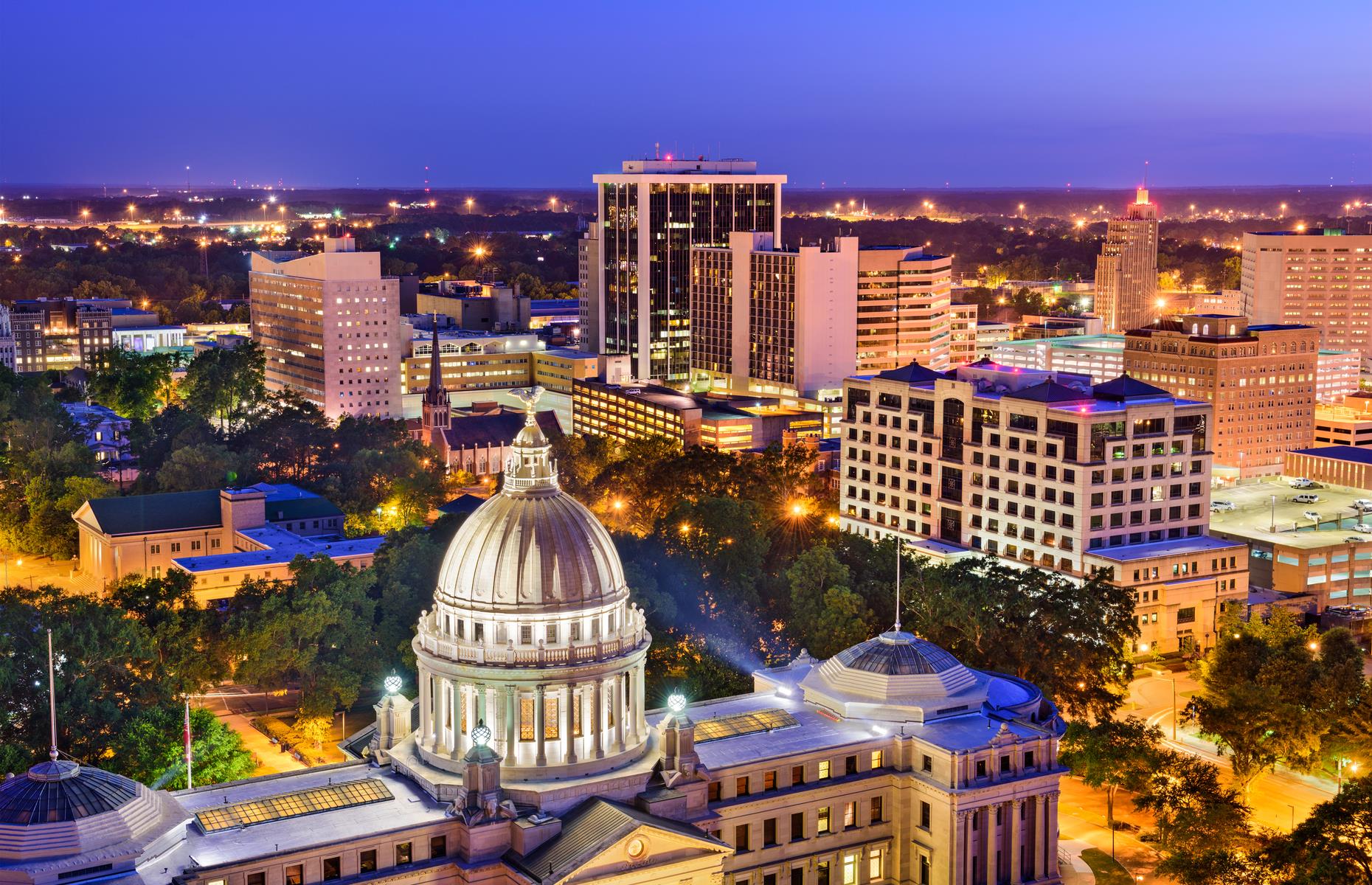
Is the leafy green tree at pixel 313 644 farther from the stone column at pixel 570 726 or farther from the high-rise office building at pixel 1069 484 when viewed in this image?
the high-rise office building at pixel 1069 484

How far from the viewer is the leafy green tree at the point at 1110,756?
3809 inches

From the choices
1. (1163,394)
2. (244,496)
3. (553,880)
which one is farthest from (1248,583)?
(553,880)

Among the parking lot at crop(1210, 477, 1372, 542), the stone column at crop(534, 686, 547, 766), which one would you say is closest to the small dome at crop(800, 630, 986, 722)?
the stone column at crop(534, 686, 547, 766)

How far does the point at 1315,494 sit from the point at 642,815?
12164cm

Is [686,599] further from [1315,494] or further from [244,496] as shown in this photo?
[1315,494]

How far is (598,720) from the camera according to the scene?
78875 mm

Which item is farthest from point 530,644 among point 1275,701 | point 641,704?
point 1275,701

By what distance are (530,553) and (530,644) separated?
4055 mm

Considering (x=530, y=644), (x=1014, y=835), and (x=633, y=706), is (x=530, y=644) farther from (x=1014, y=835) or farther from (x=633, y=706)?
(x=1014, y=835)

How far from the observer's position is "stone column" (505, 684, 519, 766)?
254 ft

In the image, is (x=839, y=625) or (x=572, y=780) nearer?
(x=572, y=780)

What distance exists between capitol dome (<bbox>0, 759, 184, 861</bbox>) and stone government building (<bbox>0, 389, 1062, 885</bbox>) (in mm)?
91

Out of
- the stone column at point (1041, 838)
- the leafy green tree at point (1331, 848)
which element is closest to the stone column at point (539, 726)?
the stone column at point (1041, 838)

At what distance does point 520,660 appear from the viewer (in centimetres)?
7738
